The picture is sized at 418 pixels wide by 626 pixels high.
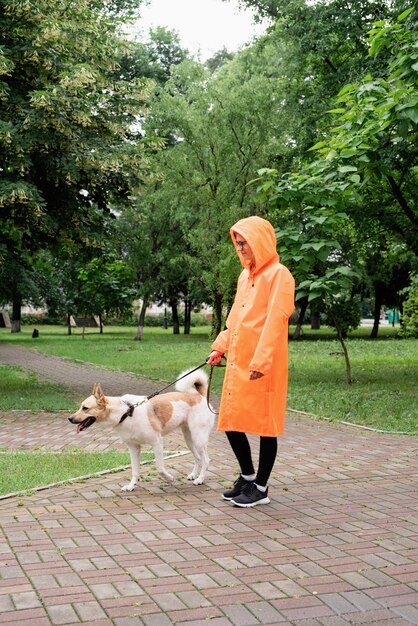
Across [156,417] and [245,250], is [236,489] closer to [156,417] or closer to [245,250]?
[156,417]

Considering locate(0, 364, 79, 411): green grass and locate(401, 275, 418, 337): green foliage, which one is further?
locate(401, 275, 418, 337): green foliage

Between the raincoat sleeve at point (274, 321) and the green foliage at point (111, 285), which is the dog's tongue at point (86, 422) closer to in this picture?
the raincoat sleeve at point (274, 321)

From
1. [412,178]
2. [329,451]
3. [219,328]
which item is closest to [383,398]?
[329,451]

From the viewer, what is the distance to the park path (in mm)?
4293

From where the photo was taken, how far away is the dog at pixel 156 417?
686 cm

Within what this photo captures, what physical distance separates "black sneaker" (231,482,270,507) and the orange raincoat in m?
0.53

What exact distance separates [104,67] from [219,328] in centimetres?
1348

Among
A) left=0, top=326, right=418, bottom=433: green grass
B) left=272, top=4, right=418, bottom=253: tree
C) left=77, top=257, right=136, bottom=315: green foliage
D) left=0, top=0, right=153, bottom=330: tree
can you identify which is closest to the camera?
left=272, top=4, right=418, bottom=253: tree

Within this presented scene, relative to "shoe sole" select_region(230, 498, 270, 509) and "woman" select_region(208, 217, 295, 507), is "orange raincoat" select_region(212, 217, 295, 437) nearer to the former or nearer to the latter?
"woman" select_region(208, 217, 295, 507)

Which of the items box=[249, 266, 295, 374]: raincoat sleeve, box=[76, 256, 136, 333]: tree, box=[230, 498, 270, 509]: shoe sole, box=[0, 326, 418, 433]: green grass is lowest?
box=[230, 498, 270, 509]: shoe sole

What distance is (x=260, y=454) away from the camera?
6707 millimetres

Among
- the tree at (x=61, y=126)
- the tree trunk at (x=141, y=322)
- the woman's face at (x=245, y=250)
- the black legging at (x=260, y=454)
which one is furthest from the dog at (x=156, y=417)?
the tree trunk at (x=141, y=322)

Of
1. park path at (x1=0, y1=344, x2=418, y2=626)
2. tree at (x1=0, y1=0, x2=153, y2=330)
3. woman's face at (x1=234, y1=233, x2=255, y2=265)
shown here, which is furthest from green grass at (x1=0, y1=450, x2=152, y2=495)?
tree at (x1=0, y1=0, x2=153, y2=330)

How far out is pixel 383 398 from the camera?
14344 millimetres
